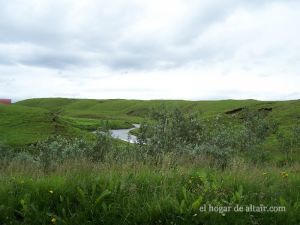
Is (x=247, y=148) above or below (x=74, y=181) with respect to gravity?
below

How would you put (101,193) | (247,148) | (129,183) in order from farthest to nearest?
(247,148) → (129,183) → (101,193)

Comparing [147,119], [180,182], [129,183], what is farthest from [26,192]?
[147,119]

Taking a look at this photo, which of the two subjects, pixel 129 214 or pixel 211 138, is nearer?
pixel 129 214

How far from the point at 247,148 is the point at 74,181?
58.6ft

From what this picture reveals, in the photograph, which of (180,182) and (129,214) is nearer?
(129,214)

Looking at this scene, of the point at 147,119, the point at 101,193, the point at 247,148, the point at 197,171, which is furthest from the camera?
the point at 247,148

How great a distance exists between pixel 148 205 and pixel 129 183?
41.7 inches

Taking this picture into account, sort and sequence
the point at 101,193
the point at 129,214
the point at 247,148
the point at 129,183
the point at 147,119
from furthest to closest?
the point at 247,148 → the point at 147,119 → the point at 129,183 → the point at 101,193 → the point at 129,214

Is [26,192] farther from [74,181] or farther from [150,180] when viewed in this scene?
[150,180]

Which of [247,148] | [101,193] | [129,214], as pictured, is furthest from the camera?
[247,148]

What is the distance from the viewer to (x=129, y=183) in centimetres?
831

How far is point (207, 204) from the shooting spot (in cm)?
754

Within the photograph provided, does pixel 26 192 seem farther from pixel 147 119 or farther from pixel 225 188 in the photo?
pixel 147 119

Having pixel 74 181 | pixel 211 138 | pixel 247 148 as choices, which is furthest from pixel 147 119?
pixel 74 181
